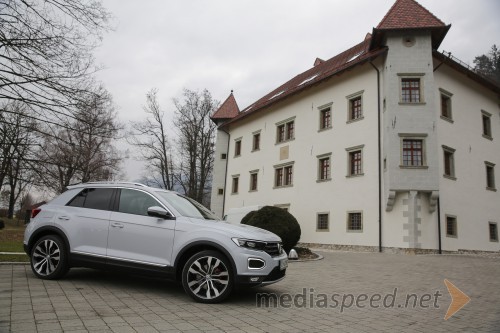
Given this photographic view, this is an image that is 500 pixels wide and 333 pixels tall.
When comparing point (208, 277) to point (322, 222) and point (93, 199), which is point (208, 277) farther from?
point (322, 222)

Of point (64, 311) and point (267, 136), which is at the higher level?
point (267, 136)

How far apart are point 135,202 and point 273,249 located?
2.38 meters

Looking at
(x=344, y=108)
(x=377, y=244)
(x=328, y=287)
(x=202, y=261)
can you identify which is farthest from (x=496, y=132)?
(x=202, y=261)

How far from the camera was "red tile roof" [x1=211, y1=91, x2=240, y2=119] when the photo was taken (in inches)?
1464

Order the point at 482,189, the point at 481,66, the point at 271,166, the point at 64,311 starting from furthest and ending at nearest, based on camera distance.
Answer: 1. the point at 481,66
2. the point at 271,166
3. the point at 482,189
4. the point at 64,311

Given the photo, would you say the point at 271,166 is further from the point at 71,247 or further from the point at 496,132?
the point at 71,247

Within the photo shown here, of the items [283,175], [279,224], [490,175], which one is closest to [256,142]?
[283,175]

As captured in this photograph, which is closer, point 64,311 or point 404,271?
point 64,311

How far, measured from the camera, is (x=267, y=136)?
30.0 m

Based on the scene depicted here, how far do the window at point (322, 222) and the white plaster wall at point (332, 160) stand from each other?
282 millimetres

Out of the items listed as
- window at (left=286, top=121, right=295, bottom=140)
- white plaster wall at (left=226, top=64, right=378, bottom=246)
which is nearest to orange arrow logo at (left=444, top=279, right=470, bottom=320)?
white plaster wall at (left=226, top=64, right=378, bottom=246)

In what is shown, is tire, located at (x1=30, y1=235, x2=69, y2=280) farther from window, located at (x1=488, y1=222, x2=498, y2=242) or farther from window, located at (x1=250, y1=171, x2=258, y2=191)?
window, located at (x1=250, y1=171, x2=258, y2=191)

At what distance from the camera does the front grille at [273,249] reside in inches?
226

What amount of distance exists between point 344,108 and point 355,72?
7.09ft
